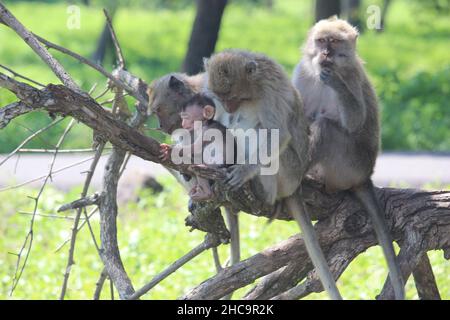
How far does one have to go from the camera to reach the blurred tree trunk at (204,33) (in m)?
9.35

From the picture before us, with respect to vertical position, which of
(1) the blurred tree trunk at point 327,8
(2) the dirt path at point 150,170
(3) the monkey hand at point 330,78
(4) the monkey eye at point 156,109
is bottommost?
(3) the monkey hand at point 330,78

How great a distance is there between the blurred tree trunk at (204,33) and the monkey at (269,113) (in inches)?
167

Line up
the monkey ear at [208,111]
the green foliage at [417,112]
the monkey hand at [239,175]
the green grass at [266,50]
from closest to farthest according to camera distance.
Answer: the monkey hand at [239,175], the monkey ear at [208,111], the green foliage at [417,112], the green grass at [266,50]

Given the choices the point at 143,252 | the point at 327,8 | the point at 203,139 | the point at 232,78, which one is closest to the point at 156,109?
the point at 203,139

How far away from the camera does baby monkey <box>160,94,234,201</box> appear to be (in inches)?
193

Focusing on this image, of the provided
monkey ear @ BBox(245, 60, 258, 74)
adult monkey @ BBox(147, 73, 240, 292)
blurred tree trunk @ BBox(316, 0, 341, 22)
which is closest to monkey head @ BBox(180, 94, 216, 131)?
monkey ear @ BBox(245, 60, 258, 74)

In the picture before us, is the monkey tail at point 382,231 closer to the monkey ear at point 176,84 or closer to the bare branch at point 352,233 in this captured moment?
the bare branch at point 352,233

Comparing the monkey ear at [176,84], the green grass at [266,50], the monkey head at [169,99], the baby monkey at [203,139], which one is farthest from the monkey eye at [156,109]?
the green grass at [266,50]

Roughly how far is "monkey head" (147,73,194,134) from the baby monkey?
1.49 ft

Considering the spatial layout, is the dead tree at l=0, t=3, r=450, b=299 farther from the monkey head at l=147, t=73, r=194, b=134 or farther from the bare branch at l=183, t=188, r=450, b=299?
the monkey head at l=147, t=73, r=194, b=134

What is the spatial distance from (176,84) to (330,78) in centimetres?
108
